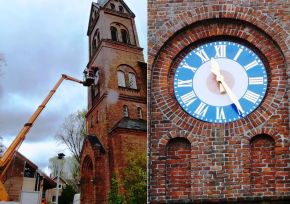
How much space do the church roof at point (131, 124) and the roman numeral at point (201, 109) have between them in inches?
906

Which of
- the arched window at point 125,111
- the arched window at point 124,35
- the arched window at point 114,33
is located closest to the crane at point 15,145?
the arched window at point 125,111

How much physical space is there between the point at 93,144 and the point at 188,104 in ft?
80.1

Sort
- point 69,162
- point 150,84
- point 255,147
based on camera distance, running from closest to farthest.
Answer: point 255,147, point 150,84, point 69,162

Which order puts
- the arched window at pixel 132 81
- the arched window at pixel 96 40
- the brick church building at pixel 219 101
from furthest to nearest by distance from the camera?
1. the arched window at pixel 96 40
2. the arched window at pixel 132 81
3. the brick church building at pixel 219 101

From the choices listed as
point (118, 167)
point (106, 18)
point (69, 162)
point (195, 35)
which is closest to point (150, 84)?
point (195, 35)

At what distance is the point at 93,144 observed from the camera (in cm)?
3159

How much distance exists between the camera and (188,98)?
777cm

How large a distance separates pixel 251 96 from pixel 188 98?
1041mm

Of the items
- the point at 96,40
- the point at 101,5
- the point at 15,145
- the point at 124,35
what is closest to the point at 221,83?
the point at 15,145

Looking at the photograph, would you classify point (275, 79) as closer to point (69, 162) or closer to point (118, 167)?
point (118, 167)

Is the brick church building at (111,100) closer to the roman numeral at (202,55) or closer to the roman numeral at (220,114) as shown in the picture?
the roman numeral at (202,55)

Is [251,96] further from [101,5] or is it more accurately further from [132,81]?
[101,5]

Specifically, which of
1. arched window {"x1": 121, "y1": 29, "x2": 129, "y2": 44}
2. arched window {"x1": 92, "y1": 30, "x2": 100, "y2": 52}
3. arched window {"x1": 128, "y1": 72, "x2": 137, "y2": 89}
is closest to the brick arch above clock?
arched window {"x1": 128, "y1": 72, "x2": 137, "y2": 89}

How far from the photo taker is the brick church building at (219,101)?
A: 720 cm
